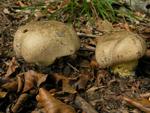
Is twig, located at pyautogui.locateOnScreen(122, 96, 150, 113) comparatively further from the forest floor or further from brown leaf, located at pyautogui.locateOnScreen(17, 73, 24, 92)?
brown leaf, located at pyautogui.locateOnScreen(17, 73, 24, 92)

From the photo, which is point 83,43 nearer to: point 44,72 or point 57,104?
point 44,72

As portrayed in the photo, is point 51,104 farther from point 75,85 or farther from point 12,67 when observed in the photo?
point 12,67

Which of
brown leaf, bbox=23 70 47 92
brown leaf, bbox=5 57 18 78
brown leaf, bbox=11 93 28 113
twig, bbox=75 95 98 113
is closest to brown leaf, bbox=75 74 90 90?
twig, bbox=75 95 98 113

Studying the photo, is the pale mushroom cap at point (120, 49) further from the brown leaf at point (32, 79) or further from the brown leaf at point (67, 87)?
the brown leaf at point (32, 79)

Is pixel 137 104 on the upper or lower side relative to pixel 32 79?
lower

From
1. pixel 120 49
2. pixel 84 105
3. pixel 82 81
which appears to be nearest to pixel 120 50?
pixel 120 49

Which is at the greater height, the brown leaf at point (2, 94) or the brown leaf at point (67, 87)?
the brown leaf at point (2, 94)

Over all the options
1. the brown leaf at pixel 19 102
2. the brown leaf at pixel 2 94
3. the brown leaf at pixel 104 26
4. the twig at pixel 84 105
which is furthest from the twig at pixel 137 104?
the brown leaf at pixel 104 26
